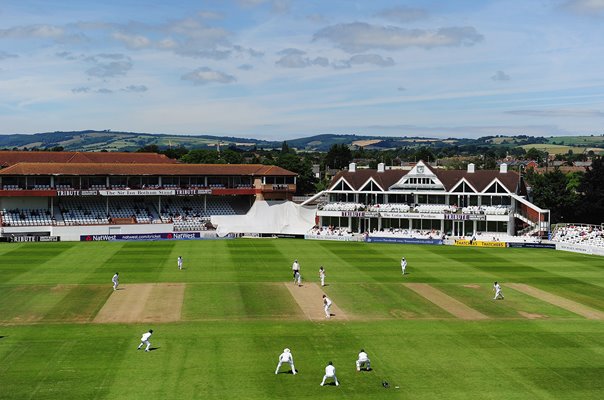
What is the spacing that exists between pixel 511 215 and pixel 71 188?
41.0 meters

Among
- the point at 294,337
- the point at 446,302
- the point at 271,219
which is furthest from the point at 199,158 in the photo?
the point at 294,337

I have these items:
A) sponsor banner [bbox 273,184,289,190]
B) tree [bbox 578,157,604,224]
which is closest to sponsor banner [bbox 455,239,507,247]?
tree [bbox 578,157,604,224]

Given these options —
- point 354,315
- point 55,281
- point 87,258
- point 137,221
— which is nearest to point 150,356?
point 354,315

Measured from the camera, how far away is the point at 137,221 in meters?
67.2

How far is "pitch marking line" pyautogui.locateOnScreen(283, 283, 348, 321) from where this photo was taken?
1193 inches

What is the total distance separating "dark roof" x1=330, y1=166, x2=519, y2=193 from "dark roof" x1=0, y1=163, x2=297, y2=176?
27.9 ft

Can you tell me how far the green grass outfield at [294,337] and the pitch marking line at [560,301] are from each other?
1.94 feet

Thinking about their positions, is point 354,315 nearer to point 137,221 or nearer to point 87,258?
point 87,258

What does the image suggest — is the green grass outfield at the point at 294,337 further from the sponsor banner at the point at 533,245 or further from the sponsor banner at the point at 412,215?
the sponsor banner at the point at 412,215

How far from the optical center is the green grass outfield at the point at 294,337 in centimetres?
2088

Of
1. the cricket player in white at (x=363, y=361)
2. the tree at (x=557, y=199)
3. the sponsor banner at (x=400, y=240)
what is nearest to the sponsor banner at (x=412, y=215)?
the sponsor banner at (x=400, y=240)

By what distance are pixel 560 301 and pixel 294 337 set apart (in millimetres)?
15071

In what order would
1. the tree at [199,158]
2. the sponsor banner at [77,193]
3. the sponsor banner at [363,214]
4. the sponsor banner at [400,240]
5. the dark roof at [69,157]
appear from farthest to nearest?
the tree at [199,158] < the dark roof at [69,157] < the sponsor banner at [363,214] < the sponsor banner at [77,193] < the sponsor banner at [400,240]

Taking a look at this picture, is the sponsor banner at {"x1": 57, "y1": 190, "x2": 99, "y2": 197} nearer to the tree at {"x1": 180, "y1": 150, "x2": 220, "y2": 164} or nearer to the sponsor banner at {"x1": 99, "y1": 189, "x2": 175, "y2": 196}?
A: the sponsor banner at {"x1": 99, "y1": 189, "x2": 175, "y2": 196}
